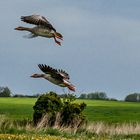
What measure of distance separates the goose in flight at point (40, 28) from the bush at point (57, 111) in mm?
20185

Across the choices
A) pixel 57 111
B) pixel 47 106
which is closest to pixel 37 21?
pixel 47 106

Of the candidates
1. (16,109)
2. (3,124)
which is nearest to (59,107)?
(3,124)

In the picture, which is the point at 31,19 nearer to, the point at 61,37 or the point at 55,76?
the point at 61,37

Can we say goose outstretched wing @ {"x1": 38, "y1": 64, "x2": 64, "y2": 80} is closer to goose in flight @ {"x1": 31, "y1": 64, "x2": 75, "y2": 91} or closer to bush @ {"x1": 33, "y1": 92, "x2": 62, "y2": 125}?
goose in flight @ {"x1": 31, "y1": 64, "x2": 75, "y2": 91}

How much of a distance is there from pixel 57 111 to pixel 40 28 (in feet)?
69.1

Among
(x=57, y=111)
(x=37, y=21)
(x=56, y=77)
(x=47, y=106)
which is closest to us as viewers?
(x=37, y=21)

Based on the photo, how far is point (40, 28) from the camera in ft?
37.6

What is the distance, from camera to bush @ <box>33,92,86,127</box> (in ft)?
105

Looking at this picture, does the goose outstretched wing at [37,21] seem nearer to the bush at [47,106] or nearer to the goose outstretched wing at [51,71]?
the goose outstretched wing at [51,71]

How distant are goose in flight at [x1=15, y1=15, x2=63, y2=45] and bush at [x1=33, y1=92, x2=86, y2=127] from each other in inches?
795

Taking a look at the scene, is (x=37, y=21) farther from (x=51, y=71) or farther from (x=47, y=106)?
(x=47, y=106)

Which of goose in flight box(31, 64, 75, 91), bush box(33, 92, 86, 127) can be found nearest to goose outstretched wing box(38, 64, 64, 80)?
goose in flight box(31, 64, 75, 91)

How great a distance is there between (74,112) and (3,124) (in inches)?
241

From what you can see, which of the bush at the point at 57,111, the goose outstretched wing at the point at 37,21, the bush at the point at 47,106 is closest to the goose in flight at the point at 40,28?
the goose outstretched wing at the point at 37,21
